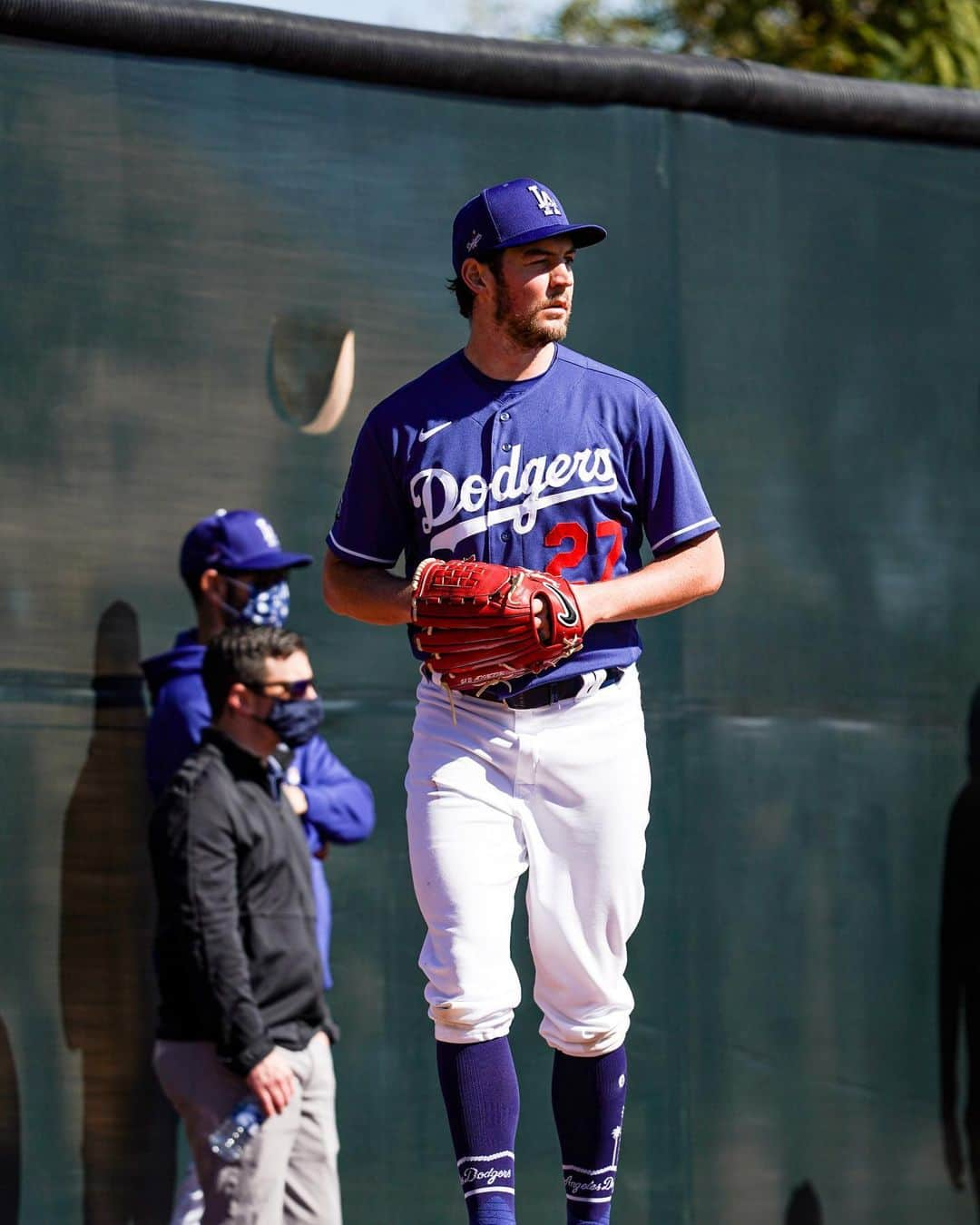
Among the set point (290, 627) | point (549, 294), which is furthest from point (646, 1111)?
point (549, 294)

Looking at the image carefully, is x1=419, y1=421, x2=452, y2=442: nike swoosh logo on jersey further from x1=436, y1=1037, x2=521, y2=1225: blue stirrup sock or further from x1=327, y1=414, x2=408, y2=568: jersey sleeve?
x1=436, y1=1037, x2=521, y2=1225: blue stirrup sock

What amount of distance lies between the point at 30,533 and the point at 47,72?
46.9 inches

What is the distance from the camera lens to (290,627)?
16.4 ft

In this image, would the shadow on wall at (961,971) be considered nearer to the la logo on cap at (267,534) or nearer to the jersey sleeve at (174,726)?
the la logo on cap at (267,534)

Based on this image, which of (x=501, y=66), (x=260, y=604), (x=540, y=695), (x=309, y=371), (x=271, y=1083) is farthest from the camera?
(x=501, y=66)

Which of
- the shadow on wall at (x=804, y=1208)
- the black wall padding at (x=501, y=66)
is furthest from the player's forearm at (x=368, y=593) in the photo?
the shadow on wall at (x=804, y=1208)

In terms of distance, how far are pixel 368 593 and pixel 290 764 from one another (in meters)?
1.53

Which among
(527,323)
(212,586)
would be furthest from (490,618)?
(212,586)

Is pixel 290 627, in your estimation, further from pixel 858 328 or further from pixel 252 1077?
pixel 858 328

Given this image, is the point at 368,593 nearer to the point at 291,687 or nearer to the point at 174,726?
the point at 291,687

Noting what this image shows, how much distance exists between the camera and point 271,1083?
14.0 feet

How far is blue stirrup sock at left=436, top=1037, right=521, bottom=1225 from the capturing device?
126 inches

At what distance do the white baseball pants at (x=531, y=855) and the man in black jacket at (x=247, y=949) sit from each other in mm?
1099

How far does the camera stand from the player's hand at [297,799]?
465 cm
